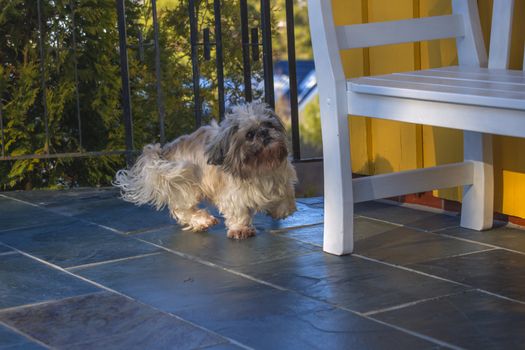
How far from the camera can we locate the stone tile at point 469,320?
260cm

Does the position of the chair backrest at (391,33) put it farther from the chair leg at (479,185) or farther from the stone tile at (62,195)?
the stone tile at (62,195)

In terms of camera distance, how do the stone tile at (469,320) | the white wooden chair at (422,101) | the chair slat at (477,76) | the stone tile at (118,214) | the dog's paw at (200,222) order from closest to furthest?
the stone tile at (469,320)
the white wooden chair at (422,101)
the chair slat at (477,76)
the dog's paw at (200,222)
the stone tile at (118,214)

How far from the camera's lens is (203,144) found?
4.13 m

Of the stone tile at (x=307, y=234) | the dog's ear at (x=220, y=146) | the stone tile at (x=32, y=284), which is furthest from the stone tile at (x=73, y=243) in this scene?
the stone tile at (x=307, y=234)

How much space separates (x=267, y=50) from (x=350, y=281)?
195cm

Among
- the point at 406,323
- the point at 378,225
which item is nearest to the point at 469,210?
the point at 378,225

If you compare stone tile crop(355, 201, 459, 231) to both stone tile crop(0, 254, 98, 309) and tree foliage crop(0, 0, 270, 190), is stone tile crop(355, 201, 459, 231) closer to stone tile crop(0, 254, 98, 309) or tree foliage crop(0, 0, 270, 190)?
stone tile crop(0, 254, 98, 309)

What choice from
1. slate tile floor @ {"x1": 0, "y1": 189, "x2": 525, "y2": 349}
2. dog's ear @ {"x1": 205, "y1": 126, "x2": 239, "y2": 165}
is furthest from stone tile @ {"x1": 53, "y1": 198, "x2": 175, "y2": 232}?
dog's ear @ {"x1": 205, "y1": 126, "x2": 239, "y2": 165}

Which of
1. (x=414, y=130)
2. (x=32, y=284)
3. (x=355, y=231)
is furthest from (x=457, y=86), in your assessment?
(x=32, y=284)

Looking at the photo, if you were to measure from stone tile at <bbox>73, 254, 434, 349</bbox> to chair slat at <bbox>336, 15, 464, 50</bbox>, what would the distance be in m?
0.95

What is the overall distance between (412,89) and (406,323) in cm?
76

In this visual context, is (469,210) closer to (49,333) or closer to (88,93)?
(49,333)

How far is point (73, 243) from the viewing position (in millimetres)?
3969

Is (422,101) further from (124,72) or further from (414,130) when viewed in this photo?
(124,72)
